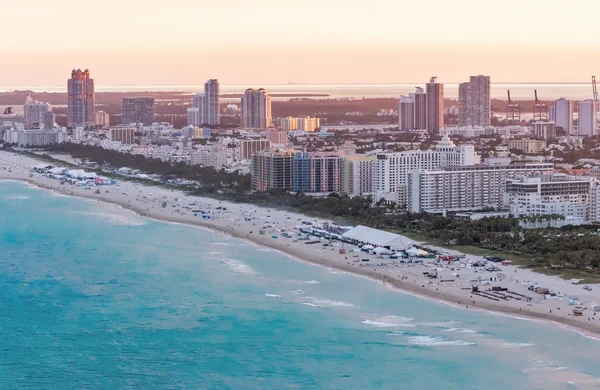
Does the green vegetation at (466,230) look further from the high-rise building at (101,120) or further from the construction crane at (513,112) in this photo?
the construction crane at (513,112)

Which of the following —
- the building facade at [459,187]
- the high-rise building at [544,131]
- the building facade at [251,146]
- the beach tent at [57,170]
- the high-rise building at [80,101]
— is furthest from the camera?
the high-rise building at [80,101]

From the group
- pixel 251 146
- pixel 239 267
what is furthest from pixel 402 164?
pixel 251 146

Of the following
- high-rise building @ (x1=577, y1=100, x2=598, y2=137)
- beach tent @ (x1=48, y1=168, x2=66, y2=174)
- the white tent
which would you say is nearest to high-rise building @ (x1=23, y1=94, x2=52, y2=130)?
beach tent @ (x1=48, y1=168, x2=66, y2=174)

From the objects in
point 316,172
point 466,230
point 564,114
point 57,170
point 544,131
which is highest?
point 564,114

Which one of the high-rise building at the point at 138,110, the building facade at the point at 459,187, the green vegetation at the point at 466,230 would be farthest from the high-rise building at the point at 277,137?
the high-rise building at the point at 138,110

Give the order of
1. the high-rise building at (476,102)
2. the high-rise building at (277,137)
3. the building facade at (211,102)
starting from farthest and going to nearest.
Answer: the building facade at (211,102) → the high-rise building at (476,102) → the high-rise building at (277,137)

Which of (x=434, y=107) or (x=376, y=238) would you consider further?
(x=434, y=107)

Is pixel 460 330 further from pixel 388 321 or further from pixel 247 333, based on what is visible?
pixel 247 333
